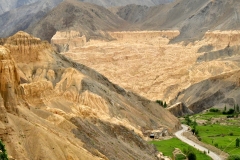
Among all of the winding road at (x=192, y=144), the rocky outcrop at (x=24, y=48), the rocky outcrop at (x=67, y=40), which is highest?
the rocky outcrop at (x=24, y=48)

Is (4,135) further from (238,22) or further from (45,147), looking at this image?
(238,22)

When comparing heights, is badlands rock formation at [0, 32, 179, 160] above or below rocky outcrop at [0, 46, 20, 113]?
below

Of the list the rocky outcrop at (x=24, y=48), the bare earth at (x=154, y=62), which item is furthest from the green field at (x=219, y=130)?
the bare earth at (x=154, y=62)

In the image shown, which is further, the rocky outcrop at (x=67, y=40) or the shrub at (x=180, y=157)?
the rocky outcrop at (x=67, y=40)

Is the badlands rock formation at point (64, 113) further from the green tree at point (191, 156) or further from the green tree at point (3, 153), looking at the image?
the green tree at point (191, 156)

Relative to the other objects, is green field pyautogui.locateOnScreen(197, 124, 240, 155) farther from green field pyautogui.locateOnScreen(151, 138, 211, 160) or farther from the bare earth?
the bare earth

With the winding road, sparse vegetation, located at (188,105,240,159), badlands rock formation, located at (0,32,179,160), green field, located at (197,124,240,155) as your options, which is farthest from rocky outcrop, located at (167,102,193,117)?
badlands rock formation, located at (0,32,179,160)
